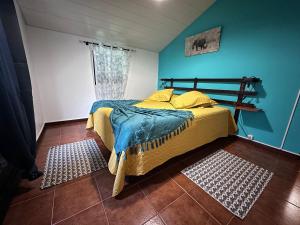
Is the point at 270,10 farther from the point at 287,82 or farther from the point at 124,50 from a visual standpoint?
the point at 124,50

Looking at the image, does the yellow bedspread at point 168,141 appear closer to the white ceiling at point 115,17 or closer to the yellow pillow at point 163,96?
the yellow pillow at point 163,96

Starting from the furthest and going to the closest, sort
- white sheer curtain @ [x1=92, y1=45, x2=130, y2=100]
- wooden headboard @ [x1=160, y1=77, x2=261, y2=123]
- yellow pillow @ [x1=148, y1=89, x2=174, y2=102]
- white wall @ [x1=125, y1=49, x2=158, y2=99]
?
white wall @ [x1=125, y1=49, x2=158, y2=99]
white sheer curtain @ [x1=92, y1=45, x2=130, y2=100]
yellow pillow @ [x1=148, y1=89, x2=174, y2=102]
wooden headboard @ [x1=160, y1=77, x2=261, y2=123]

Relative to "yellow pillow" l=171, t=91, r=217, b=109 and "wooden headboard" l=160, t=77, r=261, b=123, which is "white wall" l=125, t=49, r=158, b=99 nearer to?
"wooden headboard" l=160, t=77, r=261, b=123

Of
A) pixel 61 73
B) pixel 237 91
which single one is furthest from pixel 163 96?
pixel 61 73

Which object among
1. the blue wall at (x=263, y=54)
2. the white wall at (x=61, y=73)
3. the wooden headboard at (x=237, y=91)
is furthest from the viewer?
the white wall at (x=61, y=73)

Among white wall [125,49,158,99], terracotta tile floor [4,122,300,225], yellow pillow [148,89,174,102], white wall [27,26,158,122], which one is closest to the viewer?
terracotta tile floor [4,122,300,225]

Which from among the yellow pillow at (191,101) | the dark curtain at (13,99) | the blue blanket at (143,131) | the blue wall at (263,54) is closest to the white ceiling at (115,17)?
the blue wall at (263,54)

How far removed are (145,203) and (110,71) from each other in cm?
305

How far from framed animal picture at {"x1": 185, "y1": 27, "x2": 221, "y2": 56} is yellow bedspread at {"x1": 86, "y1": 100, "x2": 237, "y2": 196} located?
1.45 m

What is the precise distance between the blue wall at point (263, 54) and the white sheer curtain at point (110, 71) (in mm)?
2110

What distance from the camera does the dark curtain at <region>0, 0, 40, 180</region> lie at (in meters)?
1.00

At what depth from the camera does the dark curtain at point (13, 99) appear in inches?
39.2

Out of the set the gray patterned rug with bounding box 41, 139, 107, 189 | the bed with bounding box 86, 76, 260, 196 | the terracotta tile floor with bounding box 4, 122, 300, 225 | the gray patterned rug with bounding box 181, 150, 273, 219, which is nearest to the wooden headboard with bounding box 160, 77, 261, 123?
the bed with bounding box 86, 76, 260, 196

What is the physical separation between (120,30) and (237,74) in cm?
265
